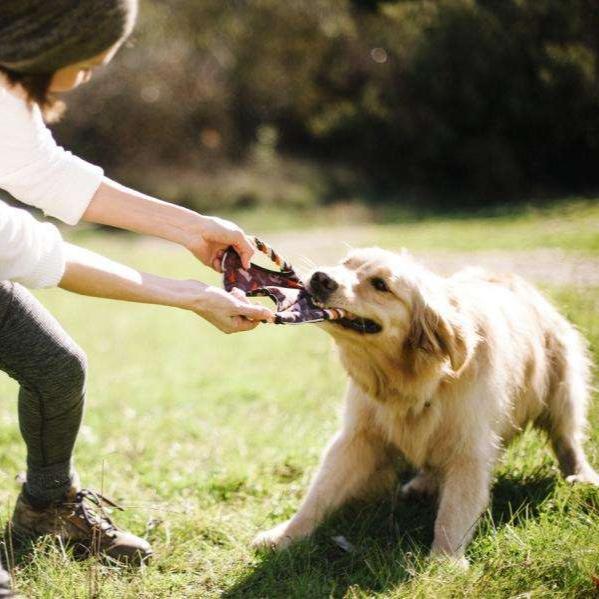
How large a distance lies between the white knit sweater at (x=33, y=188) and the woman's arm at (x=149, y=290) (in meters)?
0.09

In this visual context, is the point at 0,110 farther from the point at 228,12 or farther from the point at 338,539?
the point at 228,12

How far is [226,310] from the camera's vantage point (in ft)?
7.68

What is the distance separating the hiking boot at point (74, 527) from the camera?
2.68 metres

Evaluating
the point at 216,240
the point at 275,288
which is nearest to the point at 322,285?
the point at 275,288

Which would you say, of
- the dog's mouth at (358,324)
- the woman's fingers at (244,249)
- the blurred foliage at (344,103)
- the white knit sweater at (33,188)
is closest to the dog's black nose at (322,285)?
the dog's mouth at (358,324)

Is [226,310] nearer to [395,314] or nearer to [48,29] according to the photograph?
[395,314]

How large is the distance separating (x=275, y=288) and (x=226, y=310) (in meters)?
0.50

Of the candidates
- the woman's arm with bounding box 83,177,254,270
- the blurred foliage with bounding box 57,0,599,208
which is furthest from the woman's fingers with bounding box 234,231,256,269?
the blurred foliage with bounding box 57,0,599,208

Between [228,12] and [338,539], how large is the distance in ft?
57.0

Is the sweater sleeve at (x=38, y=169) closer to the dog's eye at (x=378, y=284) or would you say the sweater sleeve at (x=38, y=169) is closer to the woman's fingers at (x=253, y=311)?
the woman's fingers at (x=253, y=311)

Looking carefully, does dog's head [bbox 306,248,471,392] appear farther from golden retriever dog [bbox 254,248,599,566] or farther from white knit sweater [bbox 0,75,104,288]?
white knit sweater [bbox 0,75,104,288]

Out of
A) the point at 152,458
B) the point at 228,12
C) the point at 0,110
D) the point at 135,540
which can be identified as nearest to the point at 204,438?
the point at 152,458

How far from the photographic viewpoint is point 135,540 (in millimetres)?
2717

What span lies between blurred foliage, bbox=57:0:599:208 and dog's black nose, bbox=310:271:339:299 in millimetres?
9856
